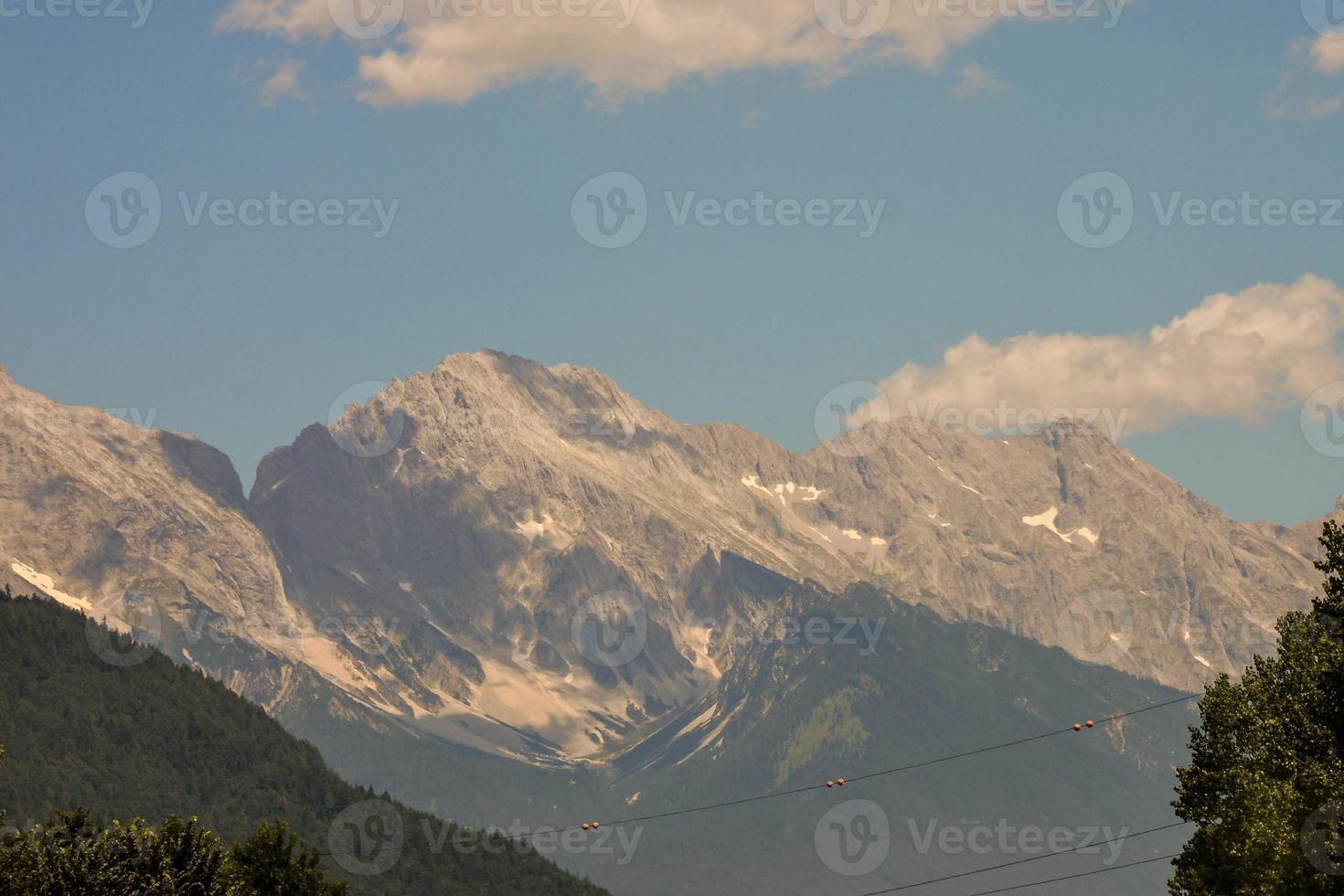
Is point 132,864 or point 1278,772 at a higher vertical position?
point 1278,772

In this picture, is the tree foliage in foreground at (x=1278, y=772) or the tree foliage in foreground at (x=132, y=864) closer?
the tree foliage in foreground at (x=132, y=864)

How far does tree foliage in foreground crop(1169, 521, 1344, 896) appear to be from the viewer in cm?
9194

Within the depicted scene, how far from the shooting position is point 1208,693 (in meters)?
111

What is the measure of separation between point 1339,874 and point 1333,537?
19.5m

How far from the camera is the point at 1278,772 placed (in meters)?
101

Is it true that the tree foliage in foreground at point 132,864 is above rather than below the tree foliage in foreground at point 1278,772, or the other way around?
below

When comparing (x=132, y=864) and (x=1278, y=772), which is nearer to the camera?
(x=132, y=864)

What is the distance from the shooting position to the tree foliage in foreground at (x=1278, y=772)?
91938mm

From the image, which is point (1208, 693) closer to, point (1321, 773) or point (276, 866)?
point (1321, 773)

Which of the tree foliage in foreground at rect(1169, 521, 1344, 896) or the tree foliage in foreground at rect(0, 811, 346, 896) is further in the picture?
the tree foliage in foreground at rect(1169, 521, 1344, 896)

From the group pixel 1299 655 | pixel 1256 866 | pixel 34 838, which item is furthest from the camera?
pixel 1299 655

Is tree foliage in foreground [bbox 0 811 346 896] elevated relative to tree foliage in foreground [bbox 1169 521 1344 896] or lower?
lower

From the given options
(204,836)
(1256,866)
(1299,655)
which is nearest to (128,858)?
(204,836)

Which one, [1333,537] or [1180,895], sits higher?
[1333,537]
